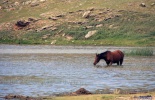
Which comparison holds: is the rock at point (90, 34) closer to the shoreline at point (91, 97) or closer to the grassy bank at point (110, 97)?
the shoreline at point (91, 97)

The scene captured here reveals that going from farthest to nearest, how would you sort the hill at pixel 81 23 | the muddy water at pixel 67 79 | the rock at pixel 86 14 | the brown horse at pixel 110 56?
the rock at pixel 86 14 → the hill at pixel 81 23 → the brown horse at pixel 110 56 → the muddy water at pixel 67 79

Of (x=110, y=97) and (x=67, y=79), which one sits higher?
(x=110, y=97)

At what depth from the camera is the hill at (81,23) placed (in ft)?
238

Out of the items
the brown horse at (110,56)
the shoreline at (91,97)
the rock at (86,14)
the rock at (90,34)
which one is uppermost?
the shoreline at (91,97)

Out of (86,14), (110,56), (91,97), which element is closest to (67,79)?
(91,97)

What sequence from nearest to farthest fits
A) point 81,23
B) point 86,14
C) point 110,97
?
point 110,97 → point 81,23 → point 86,14

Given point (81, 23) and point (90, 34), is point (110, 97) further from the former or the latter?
point (81, 23)

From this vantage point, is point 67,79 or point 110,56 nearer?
point 67,79

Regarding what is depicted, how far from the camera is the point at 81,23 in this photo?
79.9 m

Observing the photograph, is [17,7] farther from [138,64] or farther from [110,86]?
[110,86]

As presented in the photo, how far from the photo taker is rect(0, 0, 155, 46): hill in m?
72.7

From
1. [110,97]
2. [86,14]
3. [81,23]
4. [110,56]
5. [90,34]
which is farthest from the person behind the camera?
[86,14]

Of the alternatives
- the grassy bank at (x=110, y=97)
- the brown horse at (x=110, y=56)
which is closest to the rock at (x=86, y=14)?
the brown horse at (x=110, y=56)

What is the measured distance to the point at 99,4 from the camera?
279 feet
